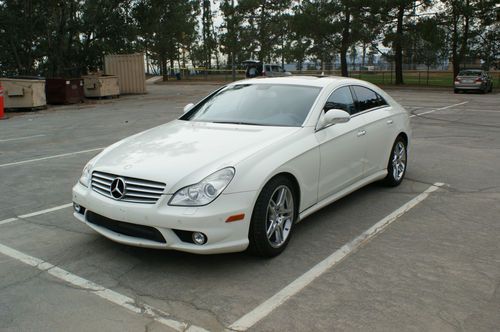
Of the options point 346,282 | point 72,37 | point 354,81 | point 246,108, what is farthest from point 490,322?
point 72,37

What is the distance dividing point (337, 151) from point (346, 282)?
65.0 inches

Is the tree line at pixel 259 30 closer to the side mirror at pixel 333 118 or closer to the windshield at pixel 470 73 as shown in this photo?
the windshield at pixel 470 73

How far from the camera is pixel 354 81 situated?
20.5 feet

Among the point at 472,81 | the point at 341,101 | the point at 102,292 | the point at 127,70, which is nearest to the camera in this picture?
the point at 102,292

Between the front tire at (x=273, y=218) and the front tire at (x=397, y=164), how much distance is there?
238 cm

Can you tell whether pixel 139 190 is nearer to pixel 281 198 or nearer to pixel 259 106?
pixel 281 198

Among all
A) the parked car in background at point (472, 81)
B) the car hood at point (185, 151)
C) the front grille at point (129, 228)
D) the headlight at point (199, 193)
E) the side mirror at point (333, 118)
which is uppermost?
the parked car in background at point (472, 81)

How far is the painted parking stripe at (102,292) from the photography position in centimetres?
336

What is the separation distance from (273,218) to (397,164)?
3012mm

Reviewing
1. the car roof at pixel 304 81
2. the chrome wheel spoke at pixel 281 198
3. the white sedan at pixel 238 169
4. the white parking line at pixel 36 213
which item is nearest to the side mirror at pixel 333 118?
the white sedan at pixel 238 169

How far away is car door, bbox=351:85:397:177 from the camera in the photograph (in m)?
5.96

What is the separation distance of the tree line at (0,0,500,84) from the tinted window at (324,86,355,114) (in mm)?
23166

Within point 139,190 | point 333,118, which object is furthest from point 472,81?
point 139,190

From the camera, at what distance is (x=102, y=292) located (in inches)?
149
